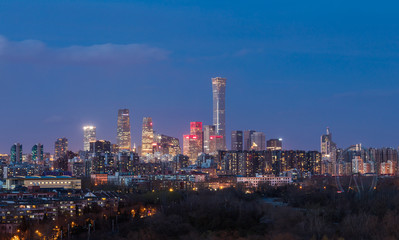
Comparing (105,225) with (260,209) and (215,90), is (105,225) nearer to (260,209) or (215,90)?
(260,209)

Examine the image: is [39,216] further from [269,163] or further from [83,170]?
[269,163]

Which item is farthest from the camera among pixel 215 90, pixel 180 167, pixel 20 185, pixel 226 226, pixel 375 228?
pixel 215 90

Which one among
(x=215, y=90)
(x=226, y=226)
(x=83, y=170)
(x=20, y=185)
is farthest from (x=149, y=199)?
(x=215, y=90)

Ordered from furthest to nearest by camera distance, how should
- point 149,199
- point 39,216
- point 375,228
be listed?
point 149,199 < point 39,216 < point 375,228

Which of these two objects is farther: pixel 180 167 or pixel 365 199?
pixel 180 167

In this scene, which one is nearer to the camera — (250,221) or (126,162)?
(250,221)

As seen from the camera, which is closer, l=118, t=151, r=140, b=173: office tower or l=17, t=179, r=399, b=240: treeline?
l=17, t=179, r=399, b=240: treeline

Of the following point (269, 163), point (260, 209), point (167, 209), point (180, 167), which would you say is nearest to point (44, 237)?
point (167, 209)

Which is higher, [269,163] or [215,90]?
[215,90]

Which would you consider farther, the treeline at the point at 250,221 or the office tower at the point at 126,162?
the office tower at the point at 126,162
